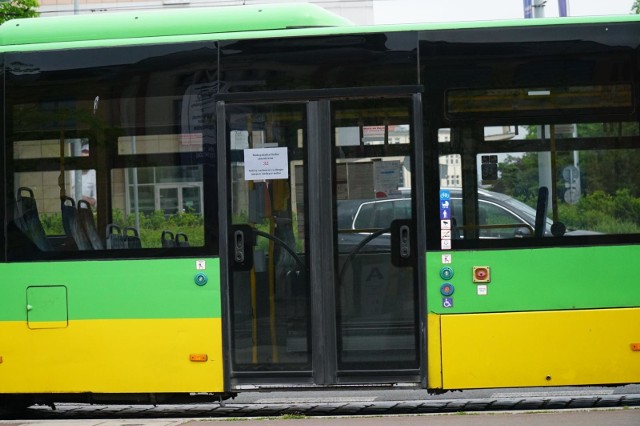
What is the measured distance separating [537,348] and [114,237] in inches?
147

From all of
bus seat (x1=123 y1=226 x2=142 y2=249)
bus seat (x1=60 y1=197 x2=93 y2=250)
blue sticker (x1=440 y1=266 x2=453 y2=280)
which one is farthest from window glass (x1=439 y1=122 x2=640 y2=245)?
bus seat (x1=60 y1=197 x2=93 y2=250)

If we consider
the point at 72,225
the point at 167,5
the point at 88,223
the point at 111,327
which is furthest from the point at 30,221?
the point at 167,5

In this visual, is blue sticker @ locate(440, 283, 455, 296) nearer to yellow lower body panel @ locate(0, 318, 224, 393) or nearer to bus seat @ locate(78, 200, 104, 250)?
yellow lower body panel @ locate(0, 318, 224, 393)

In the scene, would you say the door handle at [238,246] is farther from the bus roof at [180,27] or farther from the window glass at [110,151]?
the bus roof at [180,27]

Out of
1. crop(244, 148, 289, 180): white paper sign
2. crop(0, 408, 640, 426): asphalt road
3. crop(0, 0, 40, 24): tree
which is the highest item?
crop(0, 0, 40, 24): tree

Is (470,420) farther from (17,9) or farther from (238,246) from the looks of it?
(17,9)

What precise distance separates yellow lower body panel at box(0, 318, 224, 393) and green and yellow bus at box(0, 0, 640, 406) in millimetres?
18

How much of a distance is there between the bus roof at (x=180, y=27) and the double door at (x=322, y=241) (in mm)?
634

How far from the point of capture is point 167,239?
358 inches

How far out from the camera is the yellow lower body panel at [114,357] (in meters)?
9.06

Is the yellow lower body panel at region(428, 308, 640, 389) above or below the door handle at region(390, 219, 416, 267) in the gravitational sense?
below

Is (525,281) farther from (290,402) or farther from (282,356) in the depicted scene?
(290,402)

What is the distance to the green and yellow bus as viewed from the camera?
879 cm

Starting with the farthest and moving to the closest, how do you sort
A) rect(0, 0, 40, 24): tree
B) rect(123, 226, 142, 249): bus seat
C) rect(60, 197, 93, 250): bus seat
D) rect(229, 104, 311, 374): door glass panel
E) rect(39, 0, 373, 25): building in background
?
rect(39, 0, 373, 25): building in background
rect(0, 0, 40, 24): tree
rect(60, 197, 93, 250): bus seat
rect(123, 226, 142, 249): bus seat
rect(229, 104, 311, 374): door glass panel
